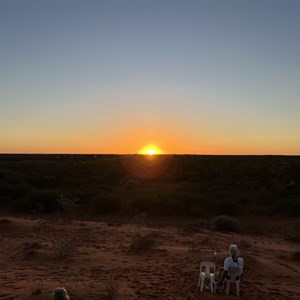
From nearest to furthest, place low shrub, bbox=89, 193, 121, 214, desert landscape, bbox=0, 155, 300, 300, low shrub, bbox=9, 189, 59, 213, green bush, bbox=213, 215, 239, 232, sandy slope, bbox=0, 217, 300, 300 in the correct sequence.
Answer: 1. sandy slope, bbox=0, 217, 300, 300
2. desert landscape, bbox=0, 155, 300, 300
3. green bush, bbox=213, 215, 239, 232
4. low shrub, bbox=9, 189, 59, 213
5. low shrub, bbox=89, 193, 121, 214

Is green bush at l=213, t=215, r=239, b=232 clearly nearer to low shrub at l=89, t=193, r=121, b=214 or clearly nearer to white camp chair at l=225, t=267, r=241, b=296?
low shrub at l=89, t=193, r=121, b=214

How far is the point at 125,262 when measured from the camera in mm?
11703

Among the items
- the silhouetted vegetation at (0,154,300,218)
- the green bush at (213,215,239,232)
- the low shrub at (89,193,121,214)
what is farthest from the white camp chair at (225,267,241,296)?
the low shrub at (89,193,121,214)

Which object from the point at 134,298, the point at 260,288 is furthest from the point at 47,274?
the point at 260,288

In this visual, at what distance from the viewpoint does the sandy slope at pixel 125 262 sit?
30.1 ft

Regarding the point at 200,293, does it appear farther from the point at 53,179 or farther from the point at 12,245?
the point at 53,179

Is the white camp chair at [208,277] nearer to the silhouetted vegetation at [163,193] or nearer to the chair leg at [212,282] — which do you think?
the chair leg at [212,282]

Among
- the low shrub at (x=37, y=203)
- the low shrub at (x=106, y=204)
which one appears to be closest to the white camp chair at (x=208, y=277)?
the low shrub at (x=106, y=204)

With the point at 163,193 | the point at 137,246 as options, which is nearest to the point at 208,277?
the point at 137,246

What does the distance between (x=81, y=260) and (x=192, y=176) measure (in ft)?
86.4

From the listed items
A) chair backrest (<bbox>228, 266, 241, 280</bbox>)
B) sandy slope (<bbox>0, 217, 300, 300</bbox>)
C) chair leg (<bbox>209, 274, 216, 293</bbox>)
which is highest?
chair backrest (<bbox>228, 266, 241, 280</bbox>)

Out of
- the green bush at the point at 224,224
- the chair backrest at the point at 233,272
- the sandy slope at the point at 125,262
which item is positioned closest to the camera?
the chair backrest at the point at 233,272

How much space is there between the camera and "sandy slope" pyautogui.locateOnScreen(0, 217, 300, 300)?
30.1ft

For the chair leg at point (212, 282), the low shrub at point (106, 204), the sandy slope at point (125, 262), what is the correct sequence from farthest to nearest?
the low shrub at point (106, 204) < the sandy slope at point (125, 262) < the chair leg at point (212, 282)
